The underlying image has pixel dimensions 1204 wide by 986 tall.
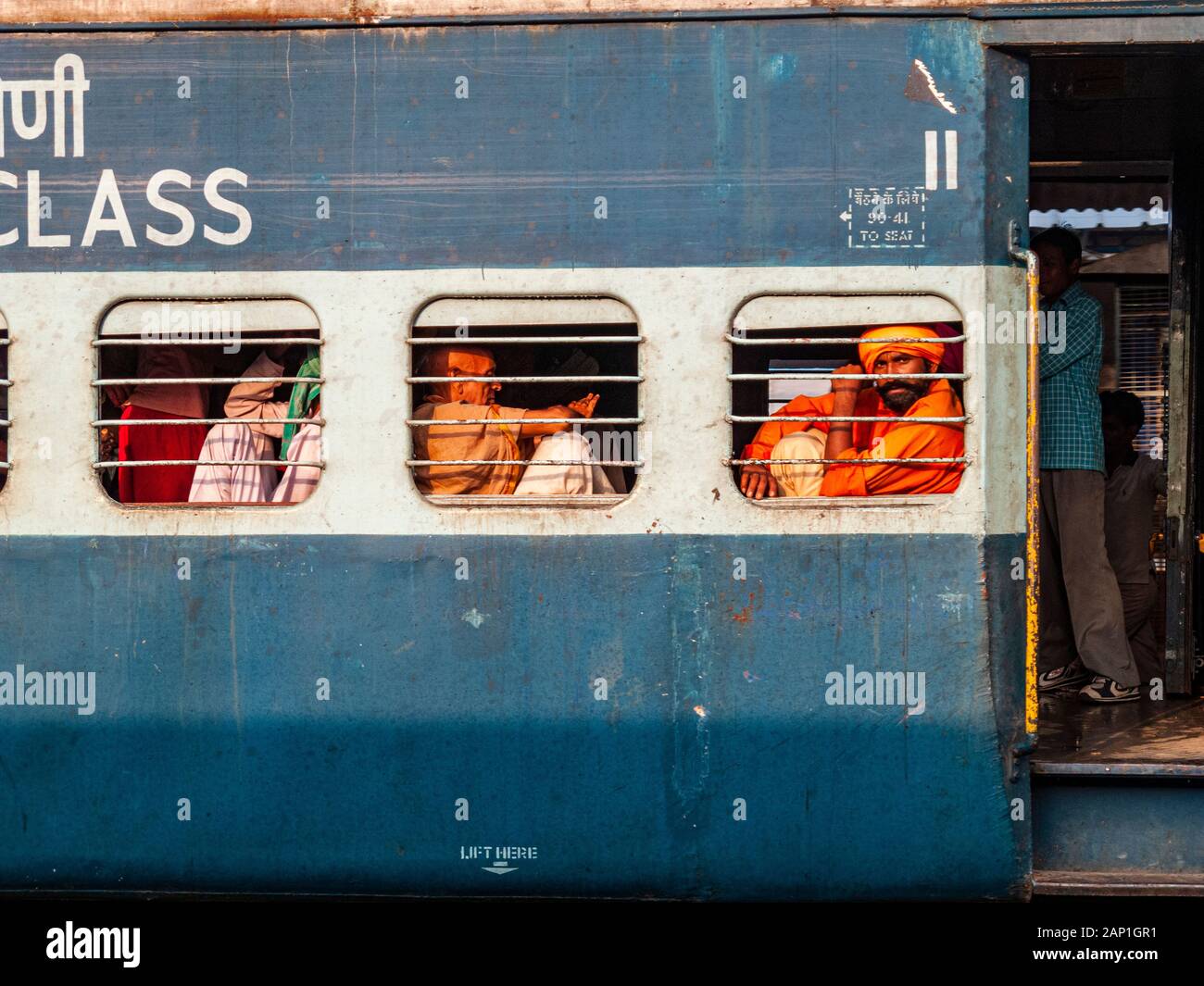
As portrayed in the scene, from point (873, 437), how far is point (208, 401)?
2.00 metres

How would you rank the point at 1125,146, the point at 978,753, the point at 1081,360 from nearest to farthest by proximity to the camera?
the point at 978,753
the point at 1081,360
the point at 1125,146

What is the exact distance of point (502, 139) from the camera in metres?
3.89

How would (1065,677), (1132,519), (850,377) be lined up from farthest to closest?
1. (1132,519)
2. (1065,677)
3. (850,377)

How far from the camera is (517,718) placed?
12.5 ft

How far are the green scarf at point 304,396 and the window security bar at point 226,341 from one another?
0.24 feet

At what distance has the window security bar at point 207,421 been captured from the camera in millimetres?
3824

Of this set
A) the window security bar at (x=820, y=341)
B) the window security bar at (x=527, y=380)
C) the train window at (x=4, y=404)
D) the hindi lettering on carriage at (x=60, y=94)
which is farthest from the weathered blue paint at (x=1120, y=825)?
the hindi lettering on carriage at (x=60, y=94)

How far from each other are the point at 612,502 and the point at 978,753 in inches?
48.9

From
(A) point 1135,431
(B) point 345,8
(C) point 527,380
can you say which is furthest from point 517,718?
(A) point 1135,431

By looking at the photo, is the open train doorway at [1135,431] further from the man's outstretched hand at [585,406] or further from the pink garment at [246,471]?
the pink garment at [246,471]

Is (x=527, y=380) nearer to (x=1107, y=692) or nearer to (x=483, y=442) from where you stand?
(x=483, y=442)

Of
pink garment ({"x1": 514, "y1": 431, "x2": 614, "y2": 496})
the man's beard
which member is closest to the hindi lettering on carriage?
pink garment ({"x1": 514, "y1": 431, "x2": 614, "y2": 496})

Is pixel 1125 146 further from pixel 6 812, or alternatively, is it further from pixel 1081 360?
pixel 6 812

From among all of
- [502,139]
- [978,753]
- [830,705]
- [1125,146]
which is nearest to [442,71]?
[502,139]
